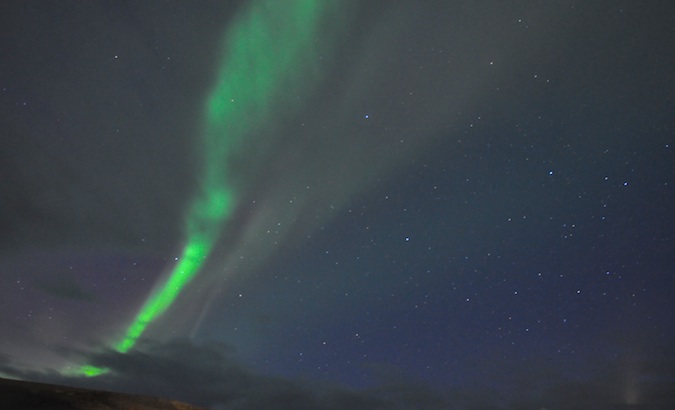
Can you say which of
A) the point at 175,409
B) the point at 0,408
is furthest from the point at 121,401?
the point at 0,408

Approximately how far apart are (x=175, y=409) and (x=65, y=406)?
2101mm

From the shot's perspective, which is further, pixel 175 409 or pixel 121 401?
pixel 175 409

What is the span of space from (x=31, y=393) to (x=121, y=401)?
55.1 inches

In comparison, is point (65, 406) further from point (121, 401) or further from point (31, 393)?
point (121, 401)

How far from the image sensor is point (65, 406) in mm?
5688

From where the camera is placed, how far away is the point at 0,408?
199 inches

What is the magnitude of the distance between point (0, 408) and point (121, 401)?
6.53ft

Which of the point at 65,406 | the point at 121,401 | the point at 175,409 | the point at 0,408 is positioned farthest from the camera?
the point at 175,409

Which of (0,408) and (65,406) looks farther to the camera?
(65,406)

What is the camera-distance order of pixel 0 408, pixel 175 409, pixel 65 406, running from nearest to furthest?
pixel 0 408 < pixel 65 406 < pixel 175 409

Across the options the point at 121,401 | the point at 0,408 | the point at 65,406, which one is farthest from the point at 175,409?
the point at 0,408

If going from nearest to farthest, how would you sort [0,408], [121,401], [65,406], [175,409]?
[0,408], [65,406], [121,401], [175,409]

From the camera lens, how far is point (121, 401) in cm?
674

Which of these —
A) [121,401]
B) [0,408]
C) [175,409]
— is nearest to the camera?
[0,408]
